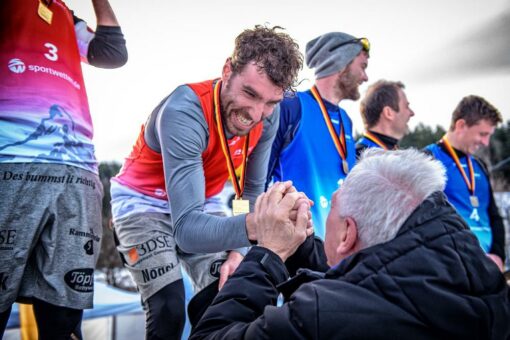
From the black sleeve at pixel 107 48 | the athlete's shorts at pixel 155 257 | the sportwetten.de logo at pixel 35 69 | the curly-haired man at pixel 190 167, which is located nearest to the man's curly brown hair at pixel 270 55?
the curly-haired man at pixel 190 167

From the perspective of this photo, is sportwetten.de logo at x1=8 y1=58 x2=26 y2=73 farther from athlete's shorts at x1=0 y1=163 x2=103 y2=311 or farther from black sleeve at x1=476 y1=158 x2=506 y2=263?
black sleeve at x1=476 y1=158 x2=506 y2=263

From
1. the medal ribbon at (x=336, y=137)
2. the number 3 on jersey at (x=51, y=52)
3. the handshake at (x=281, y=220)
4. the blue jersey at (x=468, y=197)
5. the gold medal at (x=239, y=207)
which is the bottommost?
the blue jersey at (x=468, y=197)

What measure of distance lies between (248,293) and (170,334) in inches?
38.9

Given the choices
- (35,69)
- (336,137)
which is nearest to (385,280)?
(35,69)

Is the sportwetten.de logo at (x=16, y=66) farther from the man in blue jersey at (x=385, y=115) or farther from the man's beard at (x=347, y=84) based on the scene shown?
the man in blue jersey at (x=385, y=115)

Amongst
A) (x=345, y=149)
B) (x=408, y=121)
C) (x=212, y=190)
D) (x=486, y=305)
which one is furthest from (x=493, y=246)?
(x=486, y=305)

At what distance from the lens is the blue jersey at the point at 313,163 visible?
10.7 ft

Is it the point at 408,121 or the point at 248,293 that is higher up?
the point at 408,121

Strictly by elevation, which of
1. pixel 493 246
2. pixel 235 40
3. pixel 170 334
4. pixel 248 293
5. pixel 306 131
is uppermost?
pixel 235 40

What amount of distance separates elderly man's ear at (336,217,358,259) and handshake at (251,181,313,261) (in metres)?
0.15

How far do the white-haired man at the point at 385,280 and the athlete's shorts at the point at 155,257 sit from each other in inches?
38.1

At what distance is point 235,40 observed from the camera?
8.05ft

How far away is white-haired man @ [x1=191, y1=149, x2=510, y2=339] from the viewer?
1.09 m

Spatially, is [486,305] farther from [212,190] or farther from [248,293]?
[212,190]
